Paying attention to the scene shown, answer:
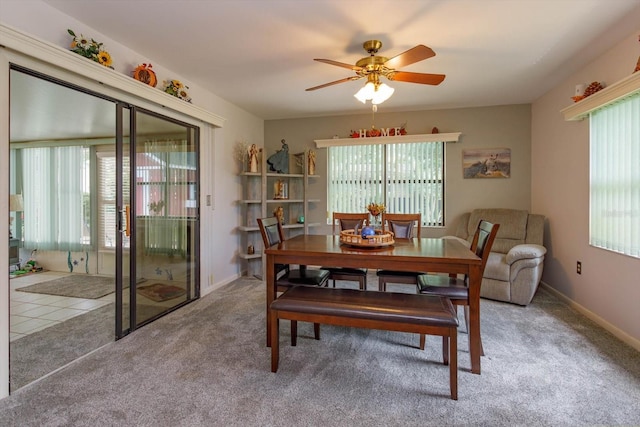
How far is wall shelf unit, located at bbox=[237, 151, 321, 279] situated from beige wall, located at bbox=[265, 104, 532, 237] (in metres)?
0.93

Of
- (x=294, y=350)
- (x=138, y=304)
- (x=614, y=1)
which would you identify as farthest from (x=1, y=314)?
(x=614, y=1)

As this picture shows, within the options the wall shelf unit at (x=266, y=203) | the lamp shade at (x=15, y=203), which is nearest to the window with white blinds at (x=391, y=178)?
the wall shelf unit at (x=266, y=203)

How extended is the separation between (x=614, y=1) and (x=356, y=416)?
3.05 metres

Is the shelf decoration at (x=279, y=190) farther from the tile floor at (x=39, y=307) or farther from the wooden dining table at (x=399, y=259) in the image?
the tile floor at (x=39, y=307)

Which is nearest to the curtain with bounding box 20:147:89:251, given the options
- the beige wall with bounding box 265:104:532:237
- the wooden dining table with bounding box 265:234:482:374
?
the wooden dining table with bounding box 265:234:482:374

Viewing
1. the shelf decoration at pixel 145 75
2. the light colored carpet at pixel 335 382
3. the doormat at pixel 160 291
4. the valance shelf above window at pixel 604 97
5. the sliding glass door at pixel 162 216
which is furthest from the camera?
the doormat at pixel 160 291

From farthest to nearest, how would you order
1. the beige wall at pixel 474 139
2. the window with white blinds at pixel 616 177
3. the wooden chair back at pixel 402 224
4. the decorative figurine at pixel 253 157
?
the decorative figurine at pixel 253 157 < the beige wall at pixel 474 139 < the wooden chair back at pixel 402 224 < the window with white blinds at pixel 616 177

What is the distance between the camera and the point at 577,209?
322 centimetres

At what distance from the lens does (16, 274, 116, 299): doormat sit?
7.64 feet

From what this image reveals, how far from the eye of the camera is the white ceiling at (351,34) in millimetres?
2117

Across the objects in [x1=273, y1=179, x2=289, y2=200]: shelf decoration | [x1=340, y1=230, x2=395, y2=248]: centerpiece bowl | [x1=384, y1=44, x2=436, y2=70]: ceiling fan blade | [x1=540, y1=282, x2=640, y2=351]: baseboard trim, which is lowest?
[x1=540, y1=282, x2=640, y2=351]: baseboard trim

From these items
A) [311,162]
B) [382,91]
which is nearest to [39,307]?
[382,91]

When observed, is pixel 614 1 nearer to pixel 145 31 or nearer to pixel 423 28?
pixel 423 28

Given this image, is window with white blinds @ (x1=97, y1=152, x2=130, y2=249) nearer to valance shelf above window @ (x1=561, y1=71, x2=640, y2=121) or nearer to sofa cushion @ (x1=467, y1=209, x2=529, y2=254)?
valance shelf above window @ (x1=561, y1=71, x2=640, y2=121)
